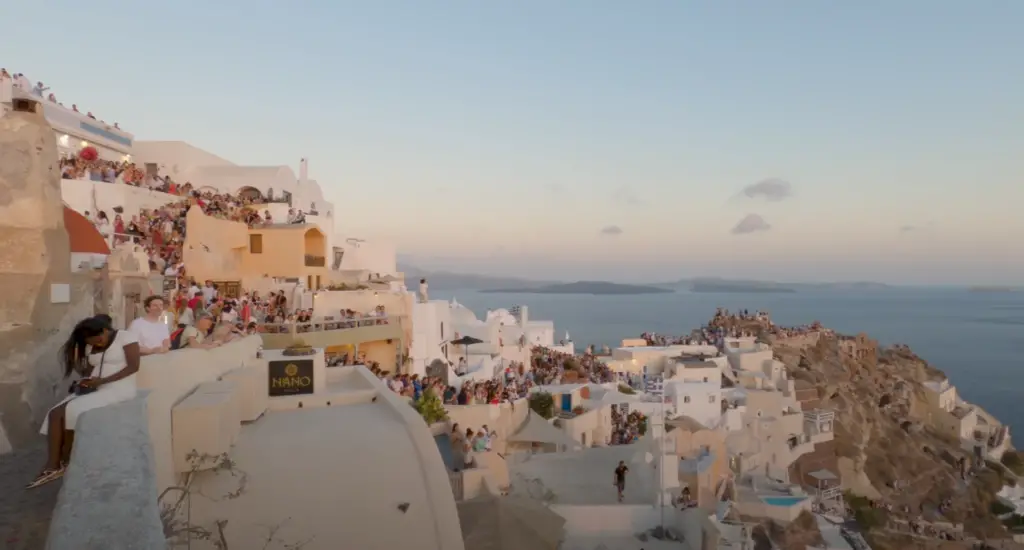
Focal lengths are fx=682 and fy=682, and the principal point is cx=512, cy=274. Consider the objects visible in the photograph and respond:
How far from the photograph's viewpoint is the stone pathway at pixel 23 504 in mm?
3404

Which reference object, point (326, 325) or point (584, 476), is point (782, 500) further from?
point (326, 325)

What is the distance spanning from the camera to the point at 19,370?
570 centimetres

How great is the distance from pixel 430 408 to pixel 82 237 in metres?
7.08

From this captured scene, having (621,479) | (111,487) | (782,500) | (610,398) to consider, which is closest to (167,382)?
(111,487)

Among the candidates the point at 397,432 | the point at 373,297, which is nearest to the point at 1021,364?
the point at 373,297

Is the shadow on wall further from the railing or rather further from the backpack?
the railing

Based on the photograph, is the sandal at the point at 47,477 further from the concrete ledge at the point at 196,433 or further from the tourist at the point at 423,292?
the tourist at the point at 423,292

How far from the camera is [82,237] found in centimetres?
970

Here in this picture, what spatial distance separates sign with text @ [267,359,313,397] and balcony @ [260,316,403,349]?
222 inches

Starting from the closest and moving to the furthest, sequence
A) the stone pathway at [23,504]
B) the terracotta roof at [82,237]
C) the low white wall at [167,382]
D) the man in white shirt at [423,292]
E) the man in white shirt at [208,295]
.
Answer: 1. the stone pathway at [23,504]
2. the low white wall at [167,382]
3. the terracotta roof at [82,237]
4. the man in white shirt at [208,295]
5. the man in white shirt at [423,292]

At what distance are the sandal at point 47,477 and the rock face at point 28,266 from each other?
1.65 meters

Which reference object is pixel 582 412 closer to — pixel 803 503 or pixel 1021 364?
pixel 803 503

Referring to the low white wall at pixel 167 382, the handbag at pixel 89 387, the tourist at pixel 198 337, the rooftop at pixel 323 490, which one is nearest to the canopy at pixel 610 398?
the rooftop at pixel 323 490

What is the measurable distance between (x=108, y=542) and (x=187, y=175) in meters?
27.7
